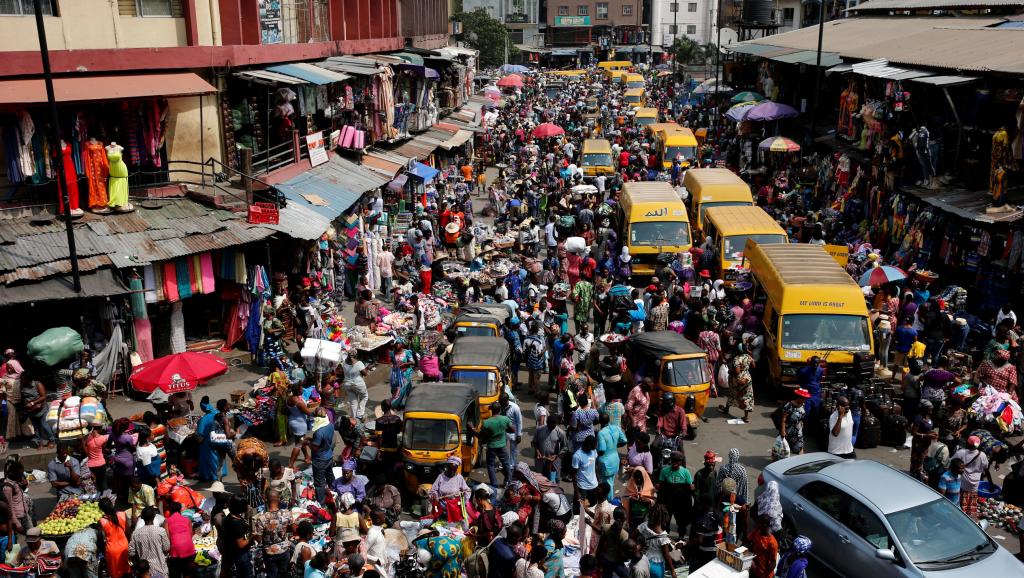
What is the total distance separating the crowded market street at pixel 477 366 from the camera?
10.4 m

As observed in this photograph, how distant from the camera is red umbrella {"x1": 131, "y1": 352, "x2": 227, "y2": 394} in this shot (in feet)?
45.6

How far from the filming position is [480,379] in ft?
47.0

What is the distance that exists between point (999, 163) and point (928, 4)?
69.7 feet

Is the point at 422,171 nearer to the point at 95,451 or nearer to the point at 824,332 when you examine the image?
the point at 824,332

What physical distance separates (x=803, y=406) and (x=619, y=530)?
555 cm

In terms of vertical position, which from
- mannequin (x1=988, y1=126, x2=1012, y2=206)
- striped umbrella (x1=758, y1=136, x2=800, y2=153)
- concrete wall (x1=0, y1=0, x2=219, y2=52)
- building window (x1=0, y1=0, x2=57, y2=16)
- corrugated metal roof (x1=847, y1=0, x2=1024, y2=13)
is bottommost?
striped umbrella (x1=758, y1=136, x2=800, y2=153)

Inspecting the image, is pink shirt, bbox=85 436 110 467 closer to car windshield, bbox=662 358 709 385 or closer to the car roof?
car windshield, bbox=662 358 709 385

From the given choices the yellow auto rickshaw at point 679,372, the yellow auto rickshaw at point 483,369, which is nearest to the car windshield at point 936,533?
the yellow auto rickshaw at point 679,372

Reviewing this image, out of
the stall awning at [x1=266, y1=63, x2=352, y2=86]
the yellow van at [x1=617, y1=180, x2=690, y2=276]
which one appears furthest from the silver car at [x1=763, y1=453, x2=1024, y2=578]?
the stall awning at [x1=266, y1=63, x2=352, y2=86]

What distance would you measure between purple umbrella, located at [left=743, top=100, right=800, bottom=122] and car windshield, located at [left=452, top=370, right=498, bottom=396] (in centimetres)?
2611

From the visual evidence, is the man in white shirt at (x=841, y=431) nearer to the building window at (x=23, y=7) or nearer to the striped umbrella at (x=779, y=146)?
the building window at (x=23, y=7)

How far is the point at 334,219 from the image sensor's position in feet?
72.6

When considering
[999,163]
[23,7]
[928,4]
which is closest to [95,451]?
[23,7]

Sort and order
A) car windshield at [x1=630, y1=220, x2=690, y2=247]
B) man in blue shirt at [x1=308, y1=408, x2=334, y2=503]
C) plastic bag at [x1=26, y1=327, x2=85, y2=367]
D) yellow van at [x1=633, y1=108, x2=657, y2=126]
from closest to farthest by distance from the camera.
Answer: man in blue shirt at [x1=308, y1=408, x2=334, y2=503] < plastic bag at [x1=26, y1=327, x2=85, y2=367] < car windshield at [x1=630, y1=220, x2=690, y2=247] < yellow van at [x1=633, y1=108, x2=657, y2=126]
